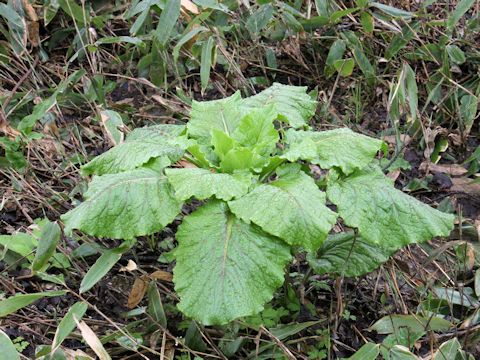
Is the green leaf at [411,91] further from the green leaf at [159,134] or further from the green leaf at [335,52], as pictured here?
the green leaf at [159,134]

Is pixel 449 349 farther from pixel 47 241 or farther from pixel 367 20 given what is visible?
pixel 367 20

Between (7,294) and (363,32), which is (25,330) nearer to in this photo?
(7,294)

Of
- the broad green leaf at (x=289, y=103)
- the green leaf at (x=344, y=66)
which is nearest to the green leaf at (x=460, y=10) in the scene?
the green leaf at (x=344, y=66)

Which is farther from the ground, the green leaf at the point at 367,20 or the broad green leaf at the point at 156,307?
the green leaf at the point at 367,20

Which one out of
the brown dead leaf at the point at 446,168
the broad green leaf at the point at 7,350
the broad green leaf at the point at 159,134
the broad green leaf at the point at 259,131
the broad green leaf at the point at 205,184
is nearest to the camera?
the broad green leaf at the point at 7,350

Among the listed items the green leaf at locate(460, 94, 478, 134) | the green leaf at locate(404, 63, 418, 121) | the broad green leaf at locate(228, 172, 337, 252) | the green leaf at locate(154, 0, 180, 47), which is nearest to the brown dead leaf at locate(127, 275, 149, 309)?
the broad green leaf at locate(228, 172, 337, 252)

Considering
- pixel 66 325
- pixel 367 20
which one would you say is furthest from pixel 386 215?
pixel 367 20

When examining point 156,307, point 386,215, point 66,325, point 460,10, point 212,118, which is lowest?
point 156,307
